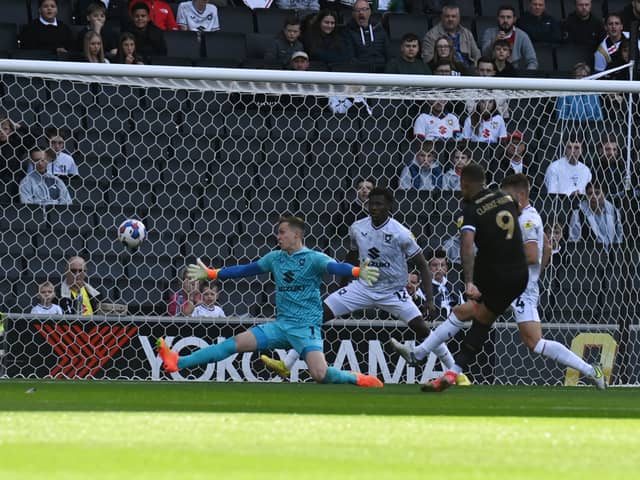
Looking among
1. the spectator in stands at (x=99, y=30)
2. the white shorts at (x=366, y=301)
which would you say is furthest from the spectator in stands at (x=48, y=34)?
the white shorts at (x=366, y=301)

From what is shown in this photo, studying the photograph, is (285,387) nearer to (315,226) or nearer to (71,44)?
(315,226)

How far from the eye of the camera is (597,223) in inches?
526

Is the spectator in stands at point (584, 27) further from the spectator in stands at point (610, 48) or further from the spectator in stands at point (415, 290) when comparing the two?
the spectator in stands at point (415, 290)

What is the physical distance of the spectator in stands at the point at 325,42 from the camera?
14.9 m

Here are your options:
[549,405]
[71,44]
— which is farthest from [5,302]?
[549,405]

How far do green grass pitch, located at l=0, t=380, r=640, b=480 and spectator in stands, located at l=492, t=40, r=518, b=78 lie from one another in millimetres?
6002

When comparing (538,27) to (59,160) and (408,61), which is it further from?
(59,160)

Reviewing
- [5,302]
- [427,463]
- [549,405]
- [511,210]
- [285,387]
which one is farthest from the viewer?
[5,302]

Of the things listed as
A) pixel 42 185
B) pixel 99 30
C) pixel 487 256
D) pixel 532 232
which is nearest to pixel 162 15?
pixel 99 30

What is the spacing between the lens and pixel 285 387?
10.7 metres

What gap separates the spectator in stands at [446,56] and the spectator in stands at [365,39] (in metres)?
0.66

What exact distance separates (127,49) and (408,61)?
3.13 m

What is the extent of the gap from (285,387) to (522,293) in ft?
6.69

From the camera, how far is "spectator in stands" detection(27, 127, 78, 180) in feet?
41.4
